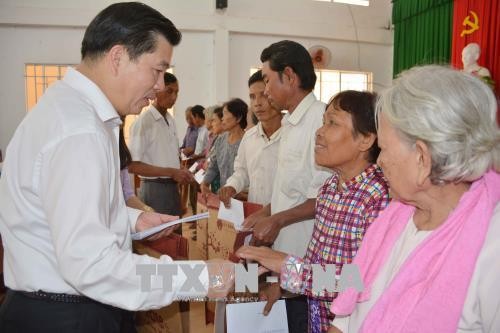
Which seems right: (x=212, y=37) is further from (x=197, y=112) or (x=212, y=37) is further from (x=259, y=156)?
(x=259, y=156)

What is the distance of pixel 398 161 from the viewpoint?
3.40 feet

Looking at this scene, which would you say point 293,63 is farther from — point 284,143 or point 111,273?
point 111,273

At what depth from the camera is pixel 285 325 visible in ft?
4.99

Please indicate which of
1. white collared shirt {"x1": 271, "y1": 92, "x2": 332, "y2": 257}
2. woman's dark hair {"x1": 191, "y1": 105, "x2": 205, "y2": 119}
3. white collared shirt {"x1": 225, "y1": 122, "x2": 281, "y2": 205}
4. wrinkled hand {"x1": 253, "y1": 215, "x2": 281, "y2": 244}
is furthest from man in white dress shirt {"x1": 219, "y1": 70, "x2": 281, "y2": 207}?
woman's dark hair {"x1": 191, "y1": 105, "x2": 205, "y2": 119}

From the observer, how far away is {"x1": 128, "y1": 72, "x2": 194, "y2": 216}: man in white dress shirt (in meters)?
3.43

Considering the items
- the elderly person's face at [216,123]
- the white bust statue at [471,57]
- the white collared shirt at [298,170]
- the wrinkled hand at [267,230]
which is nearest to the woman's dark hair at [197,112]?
the elderly person's face at [216,123]

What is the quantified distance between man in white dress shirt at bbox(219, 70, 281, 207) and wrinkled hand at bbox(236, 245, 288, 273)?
1025 mm

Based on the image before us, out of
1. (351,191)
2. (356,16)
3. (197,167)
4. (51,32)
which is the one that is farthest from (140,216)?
(356,16)

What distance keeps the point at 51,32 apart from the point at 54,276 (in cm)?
676

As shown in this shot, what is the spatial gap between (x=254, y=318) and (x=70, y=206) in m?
0.78

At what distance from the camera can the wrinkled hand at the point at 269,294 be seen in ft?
4.91

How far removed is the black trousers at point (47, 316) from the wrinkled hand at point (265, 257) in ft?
1.55

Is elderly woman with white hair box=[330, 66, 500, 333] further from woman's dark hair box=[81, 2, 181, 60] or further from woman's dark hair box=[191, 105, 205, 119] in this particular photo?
woman's dark hair box=[191, 105, 205, 119]

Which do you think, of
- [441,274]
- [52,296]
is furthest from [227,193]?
[441,274]
